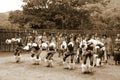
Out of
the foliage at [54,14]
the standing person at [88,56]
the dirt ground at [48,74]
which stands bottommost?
the dirt ground at [48,74]

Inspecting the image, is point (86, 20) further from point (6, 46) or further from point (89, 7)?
point (6, 46)

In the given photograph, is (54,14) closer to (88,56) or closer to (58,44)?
(58,44)

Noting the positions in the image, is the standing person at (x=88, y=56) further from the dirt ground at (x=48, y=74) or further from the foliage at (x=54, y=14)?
the foliage at (x=54, y=14)

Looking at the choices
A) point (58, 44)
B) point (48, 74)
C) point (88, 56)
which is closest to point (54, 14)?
point (58, 44)

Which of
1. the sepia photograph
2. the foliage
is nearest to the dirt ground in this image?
the sepia photograph

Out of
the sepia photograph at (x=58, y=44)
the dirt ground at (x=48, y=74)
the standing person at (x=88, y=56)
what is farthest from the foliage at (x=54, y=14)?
the standing person at (x=88, y=56)

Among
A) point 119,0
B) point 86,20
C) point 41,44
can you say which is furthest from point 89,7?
point 119,0

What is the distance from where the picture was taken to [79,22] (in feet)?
172

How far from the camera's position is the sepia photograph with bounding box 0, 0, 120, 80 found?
67.3 feet

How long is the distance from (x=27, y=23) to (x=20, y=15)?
1.86 metres

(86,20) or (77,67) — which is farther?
(86,20)

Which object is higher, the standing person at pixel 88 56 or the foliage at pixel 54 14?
the foliage at pixel 54 14

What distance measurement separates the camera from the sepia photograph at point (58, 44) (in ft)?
67.3

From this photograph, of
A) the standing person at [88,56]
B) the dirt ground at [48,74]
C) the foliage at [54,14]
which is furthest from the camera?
the foliage at [54,14]
